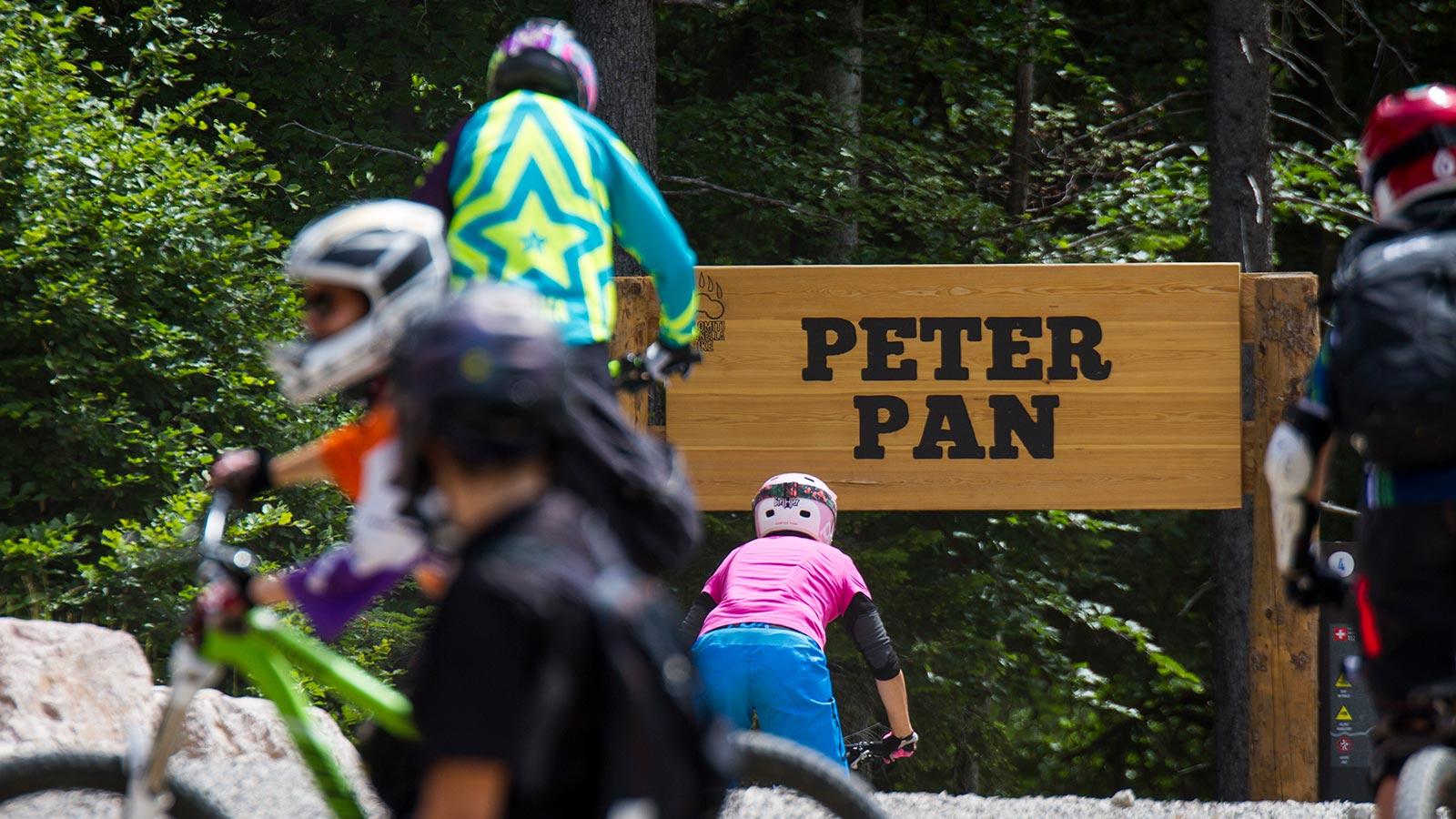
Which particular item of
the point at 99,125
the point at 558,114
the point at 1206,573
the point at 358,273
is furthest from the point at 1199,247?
the point at 358,273

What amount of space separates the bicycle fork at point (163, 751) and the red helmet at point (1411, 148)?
2.33 meters

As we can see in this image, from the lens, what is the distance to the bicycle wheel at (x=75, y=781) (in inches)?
104

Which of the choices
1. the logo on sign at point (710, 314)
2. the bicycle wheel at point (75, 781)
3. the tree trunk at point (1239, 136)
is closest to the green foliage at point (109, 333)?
the logo on sign at point (710, 314)

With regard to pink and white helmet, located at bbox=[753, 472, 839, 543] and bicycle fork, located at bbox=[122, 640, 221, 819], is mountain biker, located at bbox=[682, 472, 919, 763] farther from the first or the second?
bicycle fork, located at bbox=[122, 640, 221, 819]

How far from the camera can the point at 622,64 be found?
9.98m

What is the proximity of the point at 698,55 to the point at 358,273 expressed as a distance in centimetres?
1130

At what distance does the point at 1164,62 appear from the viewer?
13867mm

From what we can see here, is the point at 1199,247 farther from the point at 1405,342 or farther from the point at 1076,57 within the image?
the point at 1405,342

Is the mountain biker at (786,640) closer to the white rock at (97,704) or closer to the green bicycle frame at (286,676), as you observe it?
the white rock at (97,704)

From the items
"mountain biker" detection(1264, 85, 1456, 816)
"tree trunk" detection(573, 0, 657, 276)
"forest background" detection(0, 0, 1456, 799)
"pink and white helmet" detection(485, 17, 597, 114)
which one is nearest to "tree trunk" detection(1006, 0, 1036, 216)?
"forest background" detection(0, 0, 1456, 799)

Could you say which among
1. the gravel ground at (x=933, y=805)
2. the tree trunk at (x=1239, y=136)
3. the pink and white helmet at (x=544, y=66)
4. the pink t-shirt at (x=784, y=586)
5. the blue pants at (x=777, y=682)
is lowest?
the gravel ground at (x=933, y=805)

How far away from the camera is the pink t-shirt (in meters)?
5.50

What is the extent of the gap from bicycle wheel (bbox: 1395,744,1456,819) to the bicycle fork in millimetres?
2036

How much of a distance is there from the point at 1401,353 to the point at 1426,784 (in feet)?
2.46
